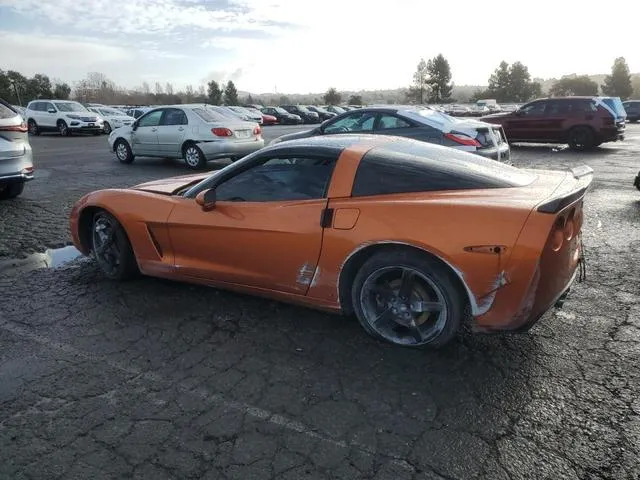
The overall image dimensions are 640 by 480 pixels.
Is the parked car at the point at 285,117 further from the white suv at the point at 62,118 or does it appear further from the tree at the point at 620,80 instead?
the tree at the point at 620,80

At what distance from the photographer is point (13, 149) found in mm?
7312

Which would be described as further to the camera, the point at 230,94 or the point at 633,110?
the point at 230,94

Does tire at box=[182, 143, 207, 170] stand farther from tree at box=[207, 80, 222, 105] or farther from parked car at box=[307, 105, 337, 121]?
tree at box=[207, 80, 222, 105]

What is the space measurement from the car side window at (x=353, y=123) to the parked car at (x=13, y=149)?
5230 mm

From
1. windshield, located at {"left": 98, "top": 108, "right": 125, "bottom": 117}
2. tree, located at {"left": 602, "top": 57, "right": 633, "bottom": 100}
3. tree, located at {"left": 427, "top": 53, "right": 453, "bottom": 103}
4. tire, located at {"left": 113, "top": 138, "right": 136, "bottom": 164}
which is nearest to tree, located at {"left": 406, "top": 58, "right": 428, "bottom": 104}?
tree, located at {"left": 427, "top": 53, "right": 453, "bottom": 103}

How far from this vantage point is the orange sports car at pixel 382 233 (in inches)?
108

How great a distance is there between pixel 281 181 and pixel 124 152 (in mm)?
10998

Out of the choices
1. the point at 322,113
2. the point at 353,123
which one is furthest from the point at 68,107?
the point at 322,113

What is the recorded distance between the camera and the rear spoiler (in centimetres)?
266

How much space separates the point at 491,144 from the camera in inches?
321

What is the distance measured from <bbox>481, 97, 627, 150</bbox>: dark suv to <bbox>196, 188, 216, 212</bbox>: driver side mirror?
14506mm

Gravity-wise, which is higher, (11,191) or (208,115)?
(208,115)

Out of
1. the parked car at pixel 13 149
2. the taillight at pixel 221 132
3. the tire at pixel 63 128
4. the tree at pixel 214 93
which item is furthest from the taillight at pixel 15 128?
the tree at pixel 214 93

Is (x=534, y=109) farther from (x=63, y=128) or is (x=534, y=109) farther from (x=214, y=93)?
(x=214, y=93)
